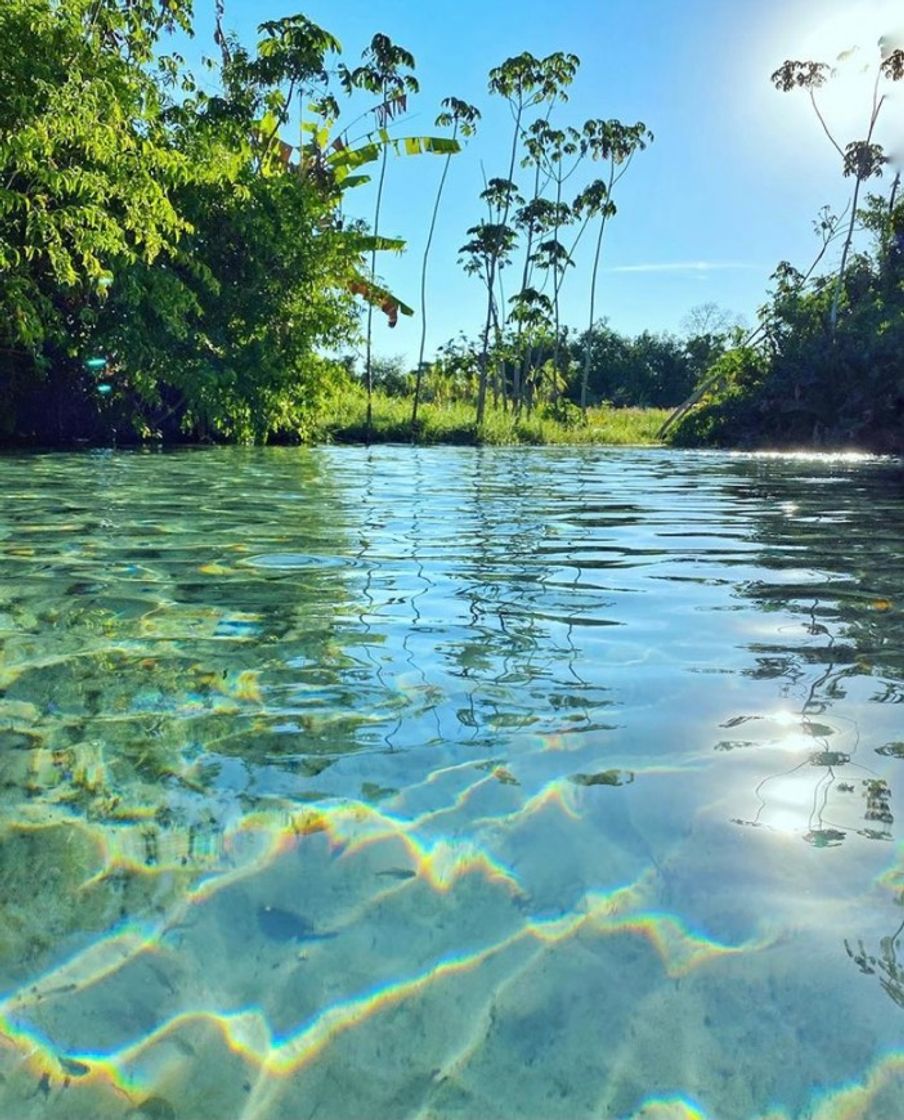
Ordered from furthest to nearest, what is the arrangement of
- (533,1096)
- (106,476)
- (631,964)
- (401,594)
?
(106,476), (401,594), (631,964), (533,1096)

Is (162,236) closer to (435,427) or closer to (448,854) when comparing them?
(435,427)

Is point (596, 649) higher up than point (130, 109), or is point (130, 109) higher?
point (130, 109)

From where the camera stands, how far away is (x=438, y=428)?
25719 millimetres

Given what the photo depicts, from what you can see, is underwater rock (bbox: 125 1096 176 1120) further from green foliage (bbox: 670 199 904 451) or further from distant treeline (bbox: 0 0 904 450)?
green foliage (bbox: 670 199 904 451)

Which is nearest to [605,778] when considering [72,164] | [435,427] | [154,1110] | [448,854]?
[448,854]

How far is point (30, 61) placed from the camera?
34.4 ft

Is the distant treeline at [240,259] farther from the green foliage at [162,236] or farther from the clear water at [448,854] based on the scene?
the clear water at [448,854]

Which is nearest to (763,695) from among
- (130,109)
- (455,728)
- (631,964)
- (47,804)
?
(455,728)

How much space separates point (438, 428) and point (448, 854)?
24434 mm

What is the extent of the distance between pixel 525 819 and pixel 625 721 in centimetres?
64

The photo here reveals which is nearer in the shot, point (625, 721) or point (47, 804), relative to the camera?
point (47, 804)

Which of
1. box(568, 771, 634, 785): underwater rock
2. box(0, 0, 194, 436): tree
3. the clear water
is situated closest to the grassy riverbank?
box(0, 0, 194, 436): tree

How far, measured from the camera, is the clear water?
1.17 meters

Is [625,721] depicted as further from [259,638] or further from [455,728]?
[259,638]
